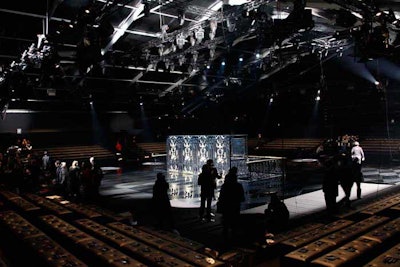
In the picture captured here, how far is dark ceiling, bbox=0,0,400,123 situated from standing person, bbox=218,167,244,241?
152 inches

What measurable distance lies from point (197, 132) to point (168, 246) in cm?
2098

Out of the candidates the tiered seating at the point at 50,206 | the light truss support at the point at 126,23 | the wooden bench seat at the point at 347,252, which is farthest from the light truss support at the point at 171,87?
the wooden bench seat at the point at 347,252

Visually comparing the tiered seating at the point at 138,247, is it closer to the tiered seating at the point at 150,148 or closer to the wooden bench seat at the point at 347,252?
the wooden bench seat at the point at 347,252

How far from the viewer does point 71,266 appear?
9.32 ft

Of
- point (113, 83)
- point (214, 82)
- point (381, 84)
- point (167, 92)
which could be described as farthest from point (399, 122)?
point (113, 83)

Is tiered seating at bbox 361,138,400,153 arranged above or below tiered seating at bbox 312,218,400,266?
above

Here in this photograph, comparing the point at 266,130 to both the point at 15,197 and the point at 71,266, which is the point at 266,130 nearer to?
the point at 15,197

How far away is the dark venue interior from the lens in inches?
146

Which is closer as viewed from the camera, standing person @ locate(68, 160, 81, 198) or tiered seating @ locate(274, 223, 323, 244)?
tiered seating @ locate(274, 223, 323, 244)

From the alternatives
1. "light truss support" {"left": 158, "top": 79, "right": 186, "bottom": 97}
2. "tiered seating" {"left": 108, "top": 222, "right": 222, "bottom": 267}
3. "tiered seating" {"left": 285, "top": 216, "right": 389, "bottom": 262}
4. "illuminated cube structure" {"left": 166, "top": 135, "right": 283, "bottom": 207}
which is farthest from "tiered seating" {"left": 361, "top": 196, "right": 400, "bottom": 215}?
"light truss support" {"left": 158, "top": 79, "right": 186, "bottom": 97}

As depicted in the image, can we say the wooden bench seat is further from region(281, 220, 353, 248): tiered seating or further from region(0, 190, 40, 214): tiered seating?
region(0, 190, 40, 214): tiered seating

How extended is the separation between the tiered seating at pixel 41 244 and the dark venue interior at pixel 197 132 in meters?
0.03

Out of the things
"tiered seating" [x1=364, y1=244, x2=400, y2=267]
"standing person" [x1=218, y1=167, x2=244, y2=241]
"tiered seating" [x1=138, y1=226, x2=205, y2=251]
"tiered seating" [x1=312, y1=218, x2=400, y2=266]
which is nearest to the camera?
"tiered seating" [x1=364, y1=244, x2=400, y2=267]

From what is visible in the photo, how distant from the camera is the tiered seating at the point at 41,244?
2.96 m
